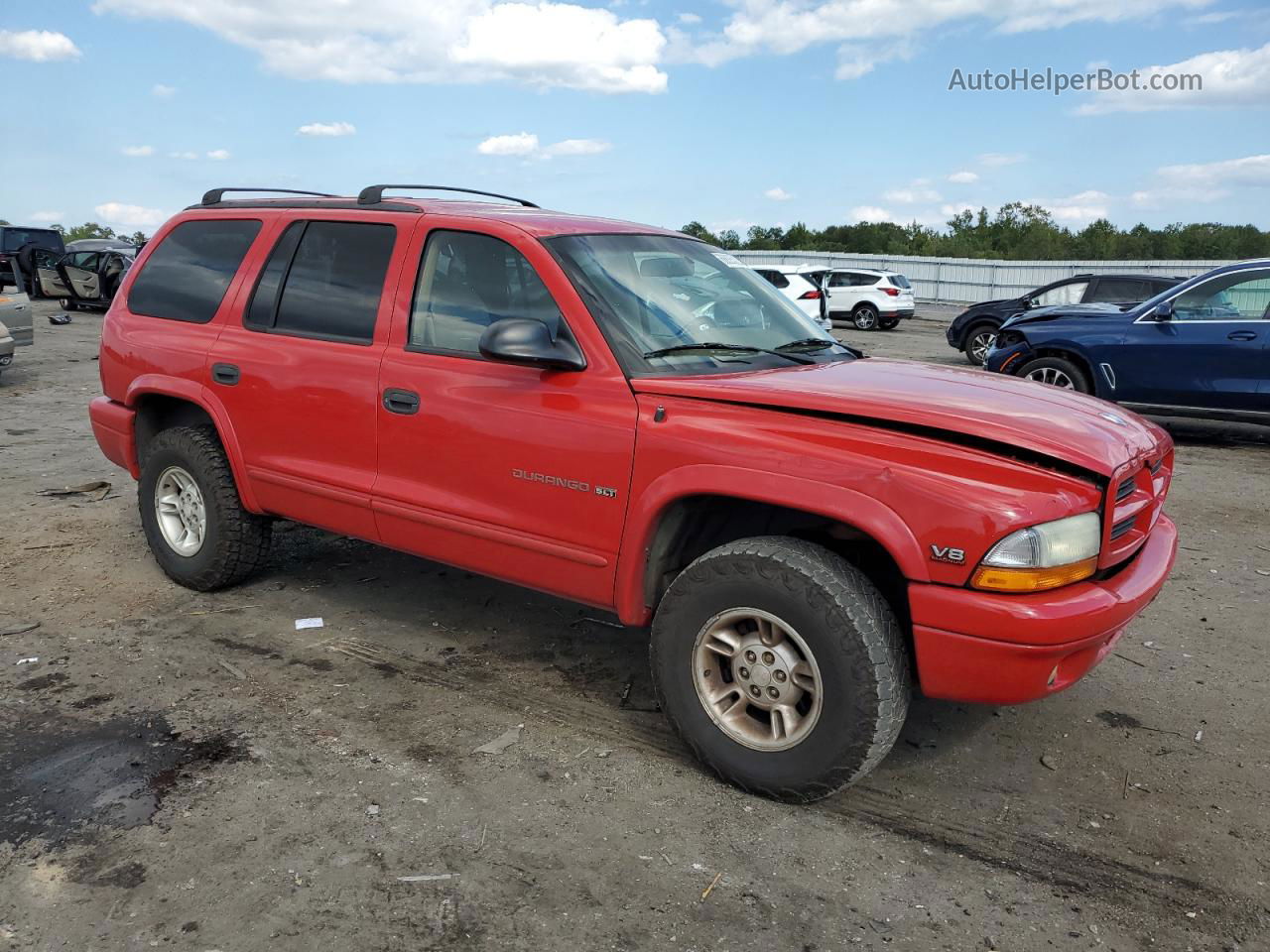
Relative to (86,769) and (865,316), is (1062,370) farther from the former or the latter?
(865,316)

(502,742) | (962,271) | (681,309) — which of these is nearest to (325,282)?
(681,309)

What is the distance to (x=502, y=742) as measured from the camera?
3.78 m

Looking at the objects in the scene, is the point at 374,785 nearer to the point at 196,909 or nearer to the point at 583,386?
the point at 196,909

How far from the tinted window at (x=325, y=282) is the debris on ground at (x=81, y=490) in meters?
3.28

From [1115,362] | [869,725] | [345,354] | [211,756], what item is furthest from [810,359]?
[1115,362]

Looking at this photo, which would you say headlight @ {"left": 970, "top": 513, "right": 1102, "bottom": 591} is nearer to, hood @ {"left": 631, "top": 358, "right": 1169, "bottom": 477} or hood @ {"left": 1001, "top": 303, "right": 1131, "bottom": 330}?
hood @ {"left": 631, "top": 358, "right": 1169, "bottom": 477}

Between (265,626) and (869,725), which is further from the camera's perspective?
(265,626)

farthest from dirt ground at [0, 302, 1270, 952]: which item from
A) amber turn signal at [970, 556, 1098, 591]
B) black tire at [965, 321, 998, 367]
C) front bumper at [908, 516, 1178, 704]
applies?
black tire at [965, 321, 998, 367]

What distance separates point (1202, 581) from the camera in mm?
5840

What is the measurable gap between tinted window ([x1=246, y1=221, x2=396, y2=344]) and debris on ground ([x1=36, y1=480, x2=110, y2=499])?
10.8 feet

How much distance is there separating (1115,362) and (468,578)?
23.7 feet

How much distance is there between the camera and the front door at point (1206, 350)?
9477 millimetres

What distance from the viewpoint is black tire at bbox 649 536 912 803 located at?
3.12m

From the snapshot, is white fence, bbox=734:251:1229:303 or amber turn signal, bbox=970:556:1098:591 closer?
amber turn signal, bbox=970:556:1098:591
